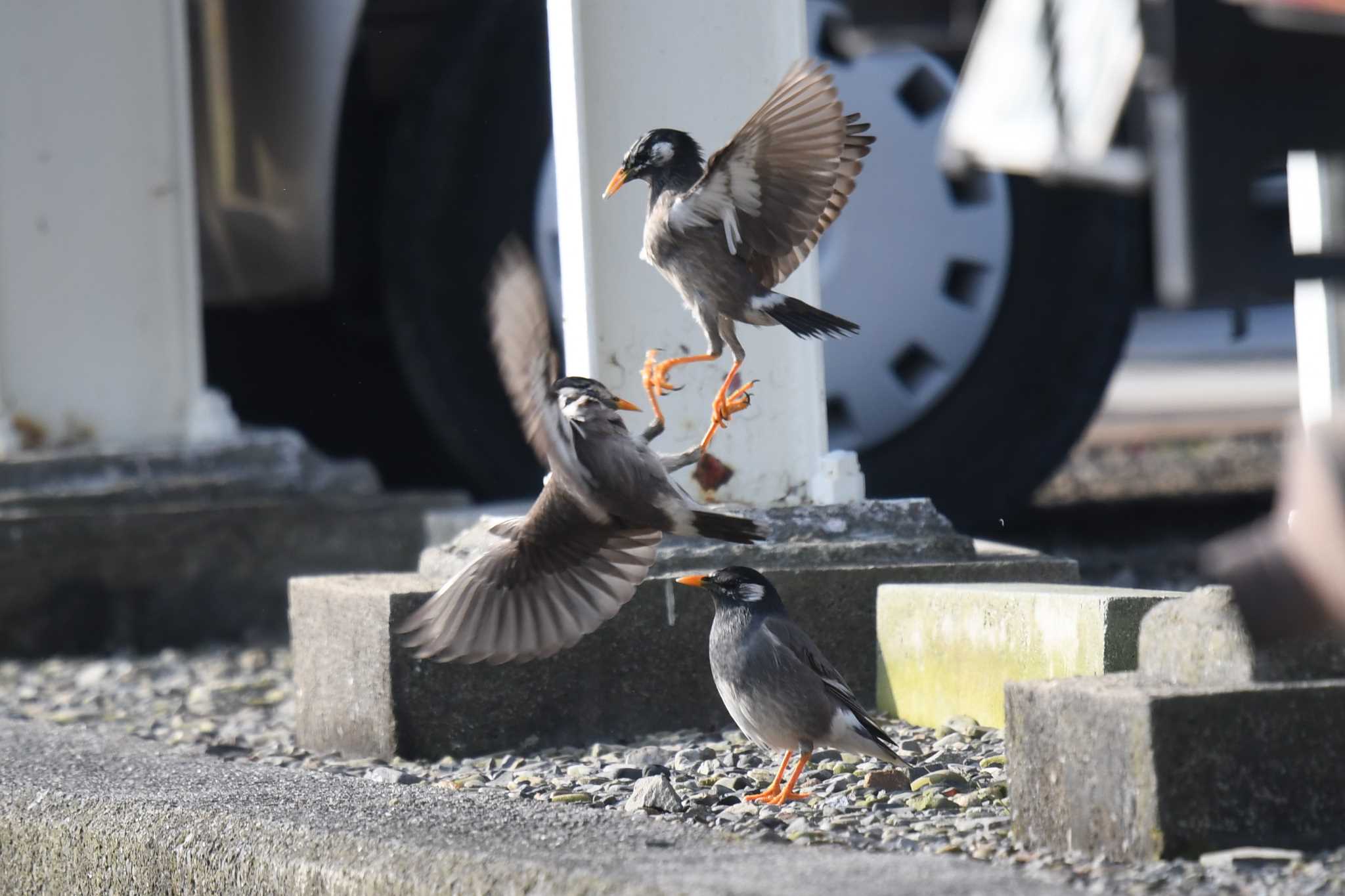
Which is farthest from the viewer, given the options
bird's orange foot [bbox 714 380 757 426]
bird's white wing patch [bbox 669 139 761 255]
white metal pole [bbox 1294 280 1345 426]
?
white metal pole [bbox 1294 280 1345 426]

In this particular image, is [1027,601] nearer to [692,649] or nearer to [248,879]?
[692,649]

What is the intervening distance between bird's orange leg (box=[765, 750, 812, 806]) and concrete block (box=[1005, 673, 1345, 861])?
612mm

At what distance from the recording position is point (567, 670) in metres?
3.91

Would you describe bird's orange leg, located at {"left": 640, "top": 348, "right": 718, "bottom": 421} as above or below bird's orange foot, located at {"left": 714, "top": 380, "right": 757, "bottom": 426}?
above

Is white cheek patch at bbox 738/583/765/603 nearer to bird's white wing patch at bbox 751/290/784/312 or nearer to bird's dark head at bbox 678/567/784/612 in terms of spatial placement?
bird's dark head at bbox 678/567/784/612

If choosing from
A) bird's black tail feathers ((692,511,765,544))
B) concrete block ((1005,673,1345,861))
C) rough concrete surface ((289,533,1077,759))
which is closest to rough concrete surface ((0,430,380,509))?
rough concrete surface ((289,533,1077,759))

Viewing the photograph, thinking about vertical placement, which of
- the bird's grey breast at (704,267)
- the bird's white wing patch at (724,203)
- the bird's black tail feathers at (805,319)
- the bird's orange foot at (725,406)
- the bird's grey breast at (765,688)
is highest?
the bird's white wing patch at (724,203)

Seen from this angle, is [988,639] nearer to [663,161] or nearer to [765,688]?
[765,688]

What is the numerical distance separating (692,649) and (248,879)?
4.35 feet

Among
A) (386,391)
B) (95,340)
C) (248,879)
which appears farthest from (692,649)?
(386,391)

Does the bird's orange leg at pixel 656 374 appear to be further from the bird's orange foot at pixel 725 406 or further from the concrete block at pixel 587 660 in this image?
the concrete block at pixel 587 660

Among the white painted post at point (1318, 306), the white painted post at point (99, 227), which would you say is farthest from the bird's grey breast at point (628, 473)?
the white painted post at point (99, 227)

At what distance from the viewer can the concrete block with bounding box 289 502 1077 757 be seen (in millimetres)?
3846

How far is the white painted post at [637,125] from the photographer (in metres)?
3.96
